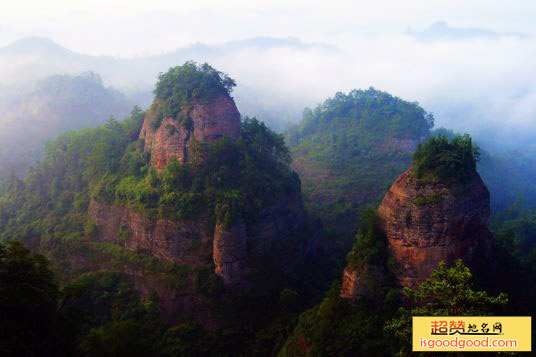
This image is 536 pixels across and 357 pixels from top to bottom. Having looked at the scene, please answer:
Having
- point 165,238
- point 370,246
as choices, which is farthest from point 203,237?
point 370,246

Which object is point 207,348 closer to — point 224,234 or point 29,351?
point 224,234

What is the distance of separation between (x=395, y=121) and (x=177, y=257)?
60211mm

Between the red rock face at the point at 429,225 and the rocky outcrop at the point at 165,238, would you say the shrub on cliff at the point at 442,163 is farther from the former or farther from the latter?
the rocky outcrop at the point at 165,238

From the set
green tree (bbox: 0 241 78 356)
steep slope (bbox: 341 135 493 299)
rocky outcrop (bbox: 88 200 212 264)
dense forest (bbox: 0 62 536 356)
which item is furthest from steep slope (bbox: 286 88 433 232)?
green tree (bbox: 0 241 78 356)

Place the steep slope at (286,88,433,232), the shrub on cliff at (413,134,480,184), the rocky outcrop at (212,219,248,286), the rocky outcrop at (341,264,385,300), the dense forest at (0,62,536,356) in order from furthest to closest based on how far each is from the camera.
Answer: the steep slope at (286,88,433,232) < the rocky outcrop at (212,219,248,286) < the rocky outcrop at (341,264,385,300) < the shrub on cliff at (413,134,480,184) < the dense forest at (0,62,536,356)

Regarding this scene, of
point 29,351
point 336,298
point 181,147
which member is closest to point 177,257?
point 181,147

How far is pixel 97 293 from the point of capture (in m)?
40.0

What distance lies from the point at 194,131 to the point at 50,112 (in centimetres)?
8051

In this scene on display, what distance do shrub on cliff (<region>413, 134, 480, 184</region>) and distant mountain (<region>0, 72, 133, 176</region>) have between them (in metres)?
84.9

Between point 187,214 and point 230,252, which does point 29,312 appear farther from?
point 187,214

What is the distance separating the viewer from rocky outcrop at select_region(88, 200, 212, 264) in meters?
41.3

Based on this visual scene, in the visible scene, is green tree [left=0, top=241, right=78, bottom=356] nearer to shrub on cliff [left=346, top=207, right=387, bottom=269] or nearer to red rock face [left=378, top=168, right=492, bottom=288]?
shrub on cliff [left=346, top=207, right=387, bottom=269]

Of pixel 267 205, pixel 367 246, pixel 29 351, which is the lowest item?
pixel 29 351

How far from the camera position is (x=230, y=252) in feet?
129
